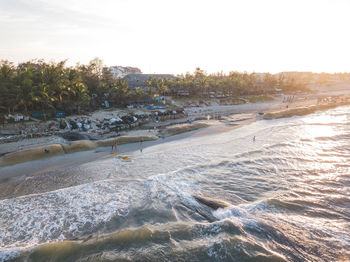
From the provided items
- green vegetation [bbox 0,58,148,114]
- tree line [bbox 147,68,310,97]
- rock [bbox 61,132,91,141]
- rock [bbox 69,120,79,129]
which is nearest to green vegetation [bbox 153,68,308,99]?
tree line [bbox 147,68,310,97]

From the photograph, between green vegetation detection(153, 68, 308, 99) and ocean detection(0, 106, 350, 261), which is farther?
green vegetation detection(153, 68, 308, 99)

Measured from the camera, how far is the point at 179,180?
1581 cm

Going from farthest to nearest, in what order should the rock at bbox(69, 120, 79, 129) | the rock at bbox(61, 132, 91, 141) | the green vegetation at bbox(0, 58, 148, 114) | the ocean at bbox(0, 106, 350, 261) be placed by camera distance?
the rock at bbox(69, 120, 79, 129) → the green vegetation at bbox(0, 58, 148, 114) → the rock at bbox(61, 132, 91, 141) → the ocean at bbox(0, 106, 350, 261)

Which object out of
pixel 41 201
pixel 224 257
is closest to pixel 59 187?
pixel 41 201

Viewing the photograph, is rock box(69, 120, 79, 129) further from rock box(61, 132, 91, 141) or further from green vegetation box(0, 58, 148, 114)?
green vegetation box(0, 58, 148, 114)

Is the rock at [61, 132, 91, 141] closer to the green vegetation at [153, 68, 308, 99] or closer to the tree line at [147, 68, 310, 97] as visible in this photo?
the tree line at [147, 68, 310, 97]

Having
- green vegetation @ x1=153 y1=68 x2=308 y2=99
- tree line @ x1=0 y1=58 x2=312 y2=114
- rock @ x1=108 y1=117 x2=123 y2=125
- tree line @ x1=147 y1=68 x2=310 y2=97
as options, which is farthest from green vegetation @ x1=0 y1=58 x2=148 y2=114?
green vegetation @ x1=153 y1=68 x2=308 y2=99

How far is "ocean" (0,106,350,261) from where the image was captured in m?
8.69

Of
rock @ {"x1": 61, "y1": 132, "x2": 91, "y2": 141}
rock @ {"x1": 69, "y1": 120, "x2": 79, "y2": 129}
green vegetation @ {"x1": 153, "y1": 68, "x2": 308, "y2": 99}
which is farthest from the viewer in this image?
green vegetation @ {"x1": 153, "y1": 68, "x2": 308, "y2": 99}

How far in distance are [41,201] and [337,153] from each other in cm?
3078

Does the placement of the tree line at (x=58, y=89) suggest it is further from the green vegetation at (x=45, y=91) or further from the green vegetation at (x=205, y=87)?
the green vegetation at (x=205, y=87)

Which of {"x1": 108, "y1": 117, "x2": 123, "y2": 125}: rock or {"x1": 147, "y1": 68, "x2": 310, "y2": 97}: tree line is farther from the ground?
{"x1": 147, "y1": 68, "x2": 310, "y2": 97}: tree line

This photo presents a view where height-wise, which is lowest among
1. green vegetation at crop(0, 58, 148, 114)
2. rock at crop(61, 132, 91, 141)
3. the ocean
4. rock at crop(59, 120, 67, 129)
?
the ocean

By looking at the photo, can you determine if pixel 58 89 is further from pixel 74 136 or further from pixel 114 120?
pixel 74 136
